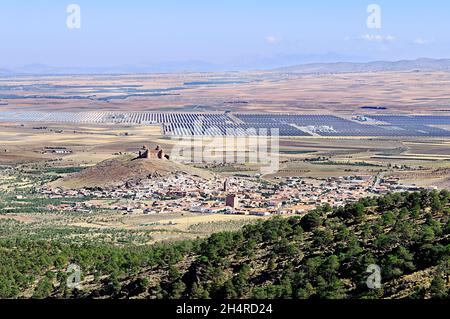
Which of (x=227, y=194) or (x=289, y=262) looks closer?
(x=289, y=262)

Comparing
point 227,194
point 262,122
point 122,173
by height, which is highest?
point 122,173

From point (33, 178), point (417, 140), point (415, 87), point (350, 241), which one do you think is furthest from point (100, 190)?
point (415, 87)

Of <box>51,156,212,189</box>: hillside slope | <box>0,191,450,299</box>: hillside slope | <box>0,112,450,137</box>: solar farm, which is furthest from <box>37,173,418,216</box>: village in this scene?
<box>0,112,450,137</box>: solar farm

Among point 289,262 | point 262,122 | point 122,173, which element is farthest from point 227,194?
point 262,122

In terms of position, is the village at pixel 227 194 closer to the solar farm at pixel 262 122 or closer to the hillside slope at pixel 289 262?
the hillside slope at pixel 289 262

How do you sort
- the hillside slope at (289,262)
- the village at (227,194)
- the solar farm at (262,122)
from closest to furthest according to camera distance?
the hillside slope at (289,262), the village at (227,194), the solar farm at (262,122)

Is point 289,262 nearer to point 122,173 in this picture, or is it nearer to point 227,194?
point 227,194

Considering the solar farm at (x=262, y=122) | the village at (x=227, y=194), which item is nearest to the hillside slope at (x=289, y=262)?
the village at (x=227, y=194)

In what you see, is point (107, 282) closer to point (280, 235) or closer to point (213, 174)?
point (280, 235)

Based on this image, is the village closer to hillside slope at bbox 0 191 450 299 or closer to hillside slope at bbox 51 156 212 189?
hillside slope at bbox 51 156 212 189
